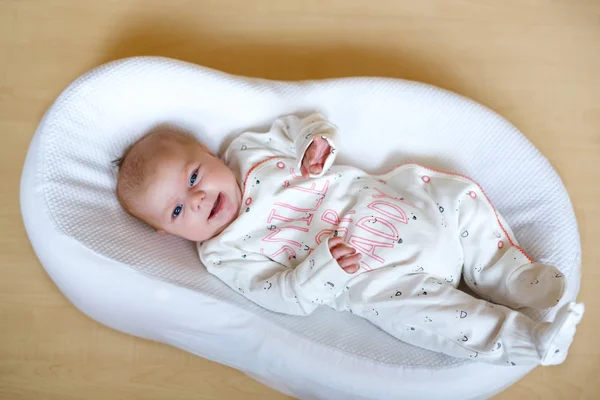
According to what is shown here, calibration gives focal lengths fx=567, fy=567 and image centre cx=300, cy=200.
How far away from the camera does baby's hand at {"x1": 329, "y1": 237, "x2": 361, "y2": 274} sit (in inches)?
41.6

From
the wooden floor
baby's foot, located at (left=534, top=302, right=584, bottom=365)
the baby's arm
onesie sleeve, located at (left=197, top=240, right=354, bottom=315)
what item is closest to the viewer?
baby's foot, located at (left=534, top=302, right=584, bottom=365)

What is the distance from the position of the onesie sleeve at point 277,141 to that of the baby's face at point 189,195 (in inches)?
3.0

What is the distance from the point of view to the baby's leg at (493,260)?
1.08 metres

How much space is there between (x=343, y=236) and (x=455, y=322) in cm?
27

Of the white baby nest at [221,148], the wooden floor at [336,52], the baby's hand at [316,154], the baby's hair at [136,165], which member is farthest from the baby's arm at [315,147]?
the wooden floor at [336,52]

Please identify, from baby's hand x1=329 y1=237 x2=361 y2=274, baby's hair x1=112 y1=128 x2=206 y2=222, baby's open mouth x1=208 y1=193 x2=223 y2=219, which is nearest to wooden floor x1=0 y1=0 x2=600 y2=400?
baby's hair x1=112 y1=128 x2=206 y2=222

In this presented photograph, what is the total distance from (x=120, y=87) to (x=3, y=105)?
54cm

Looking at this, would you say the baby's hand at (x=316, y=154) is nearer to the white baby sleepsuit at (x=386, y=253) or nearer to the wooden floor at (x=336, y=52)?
the white baby sleepsuit at (x=386, y=253)

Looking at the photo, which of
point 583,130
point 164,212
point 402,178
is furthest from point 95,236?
point 583,130

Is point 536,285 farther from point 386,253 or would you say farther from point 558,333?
point 386,253

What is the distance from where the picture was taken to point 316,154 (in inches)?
46.4

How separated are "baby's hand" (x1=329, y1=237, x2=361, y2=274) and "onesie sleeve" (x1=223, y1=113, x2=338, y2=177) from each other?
0.20 metres

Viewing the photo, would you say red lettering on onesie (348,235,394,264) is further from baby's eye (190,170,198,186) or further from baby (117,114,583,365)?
baby's eye (190,170,198,186)

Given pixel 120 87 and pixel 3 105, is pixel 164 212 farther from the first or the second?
pixel 3 105
